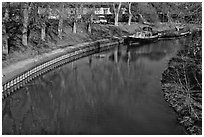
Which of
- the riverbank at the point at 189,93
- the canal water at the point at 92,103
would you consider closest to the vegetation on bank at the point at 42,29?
the riverbank at the point at 189,93

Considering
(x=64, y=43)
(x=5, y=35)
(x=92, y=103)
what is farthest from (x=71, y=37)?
(x=92, y=103)

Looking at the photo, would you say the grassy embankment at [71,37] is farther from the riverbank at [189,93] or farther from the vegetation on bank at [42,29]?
the riverbank at [189,93]

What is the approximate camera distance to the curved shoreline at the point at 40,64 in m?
25.8

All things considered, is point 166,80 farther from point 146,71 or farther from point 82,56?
point 82,56

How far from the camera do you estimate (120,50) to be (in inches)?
1913

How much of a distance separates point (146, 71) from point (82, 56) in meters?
10.4

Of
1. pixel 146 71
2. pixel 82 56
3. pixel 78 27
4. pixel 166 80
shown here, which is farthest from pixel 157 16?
pixel 166 80

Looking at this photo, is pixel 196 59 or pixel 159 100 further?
pixel 196 59

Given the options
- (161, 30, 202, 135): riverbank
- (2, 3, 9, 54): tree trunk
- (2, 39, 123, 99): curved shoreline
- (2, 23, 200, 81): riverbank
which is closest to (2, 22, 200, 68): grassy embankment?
(2, 23, 200, 81): riverbank

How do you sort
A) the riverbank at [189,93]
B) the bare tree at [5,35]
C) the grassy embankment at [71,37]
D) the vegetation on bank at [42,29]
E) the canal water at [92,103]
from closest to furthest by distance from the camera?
the riverbank at [189,93], the canal water at [92,103], the bare tree at [5,35], the grassy embankment at [71,37], the vegetation on bank at [42,29]

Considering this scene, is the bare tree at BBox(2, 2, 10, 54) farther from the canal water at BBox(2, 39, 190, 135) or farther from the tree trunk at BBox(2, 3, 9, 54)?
the canal water at BBox(2, 39, 190, 135)

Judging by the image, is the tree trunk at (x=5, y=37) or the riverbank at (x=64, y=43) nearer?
the riverbank at (x=64, y=43)

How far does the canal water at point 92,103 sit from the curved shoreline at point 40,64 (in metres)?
0.71

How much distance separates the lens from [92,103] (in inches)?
953
